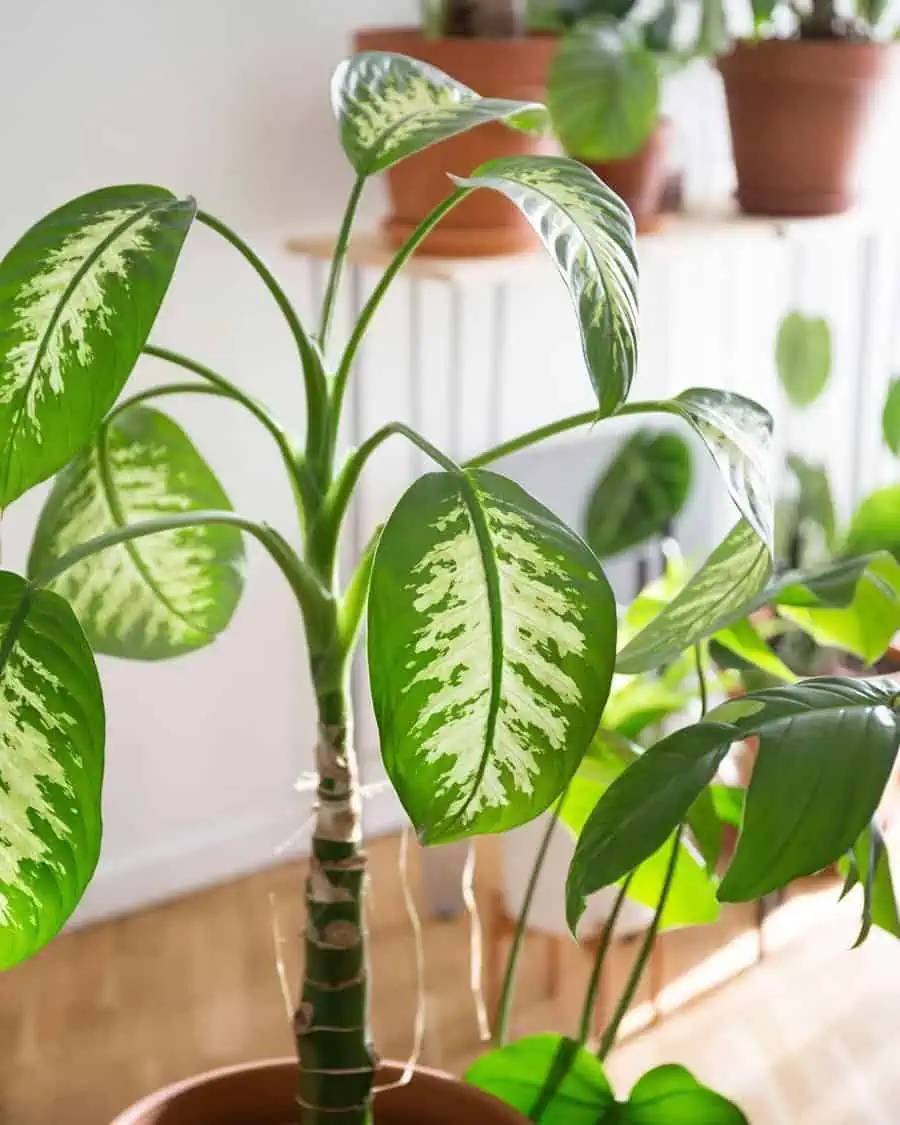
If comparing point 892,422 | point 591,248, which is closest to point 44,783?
point 591,248

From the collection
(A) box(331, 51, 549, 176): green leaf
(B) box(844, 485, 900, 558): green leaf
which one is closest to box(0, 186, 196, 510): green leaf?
(A) box(331, 51, 549, 176): green leaf

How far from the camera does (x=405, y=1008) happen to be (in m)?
1.42

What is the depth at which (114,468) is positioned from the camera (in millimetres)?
900

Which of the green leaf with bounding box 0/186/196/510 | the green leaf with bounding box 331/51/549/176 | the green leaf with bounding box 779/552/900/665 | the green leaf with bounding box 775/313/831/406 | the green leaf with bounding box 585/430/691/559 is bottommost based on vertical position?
the green leaf with bounding box 585/430/691/559

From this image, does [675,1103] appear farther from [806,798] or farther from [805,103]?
[805,103]

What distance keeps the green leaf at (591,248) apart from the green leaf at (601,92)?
58cm

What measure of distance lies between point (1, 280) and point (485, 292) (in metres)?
1.12

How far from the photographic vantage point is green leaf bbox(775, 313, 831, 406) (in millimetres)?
1532

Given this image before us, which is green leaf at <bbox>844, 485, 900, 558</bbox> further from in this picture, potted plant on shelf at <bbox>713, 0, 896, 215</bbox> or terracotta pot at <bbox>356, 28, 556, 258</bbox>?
potted plant on shelf at <bbox>713, 0, 896, 215</bbox>

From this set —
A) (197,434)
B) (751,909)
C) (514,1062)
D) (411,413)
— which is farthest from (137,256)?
(751,909)

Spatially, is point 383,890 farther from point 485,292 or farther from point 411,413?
point 485,292

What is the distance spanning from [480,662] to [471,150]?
31.5 inches

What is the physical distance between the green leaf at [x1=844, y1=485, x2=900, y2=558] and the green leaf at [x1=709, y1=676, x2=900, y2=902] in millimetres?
413

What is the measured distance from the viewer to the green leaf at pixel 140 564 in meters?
0.89
